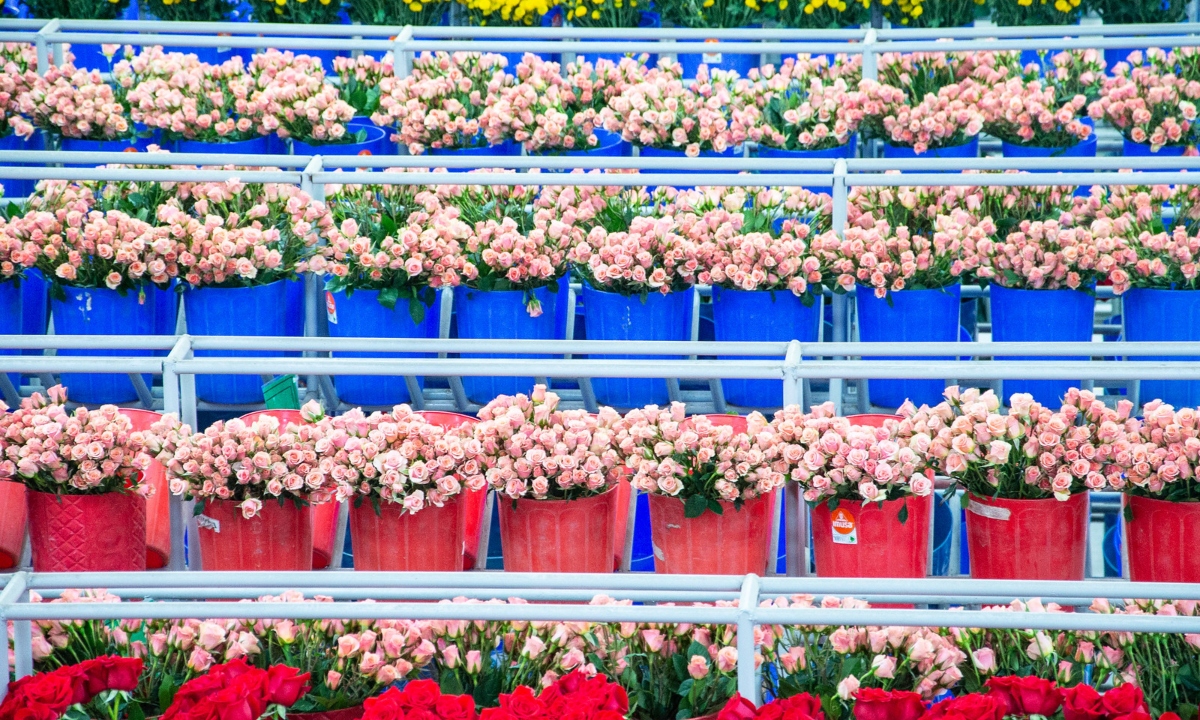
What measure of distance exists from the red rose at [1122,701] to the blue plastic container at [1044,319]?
70.1 inches

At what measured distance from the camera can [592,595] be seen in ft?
8.52

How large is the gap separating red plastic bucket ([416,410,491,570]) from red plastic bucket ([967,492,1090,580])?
45.5 inches

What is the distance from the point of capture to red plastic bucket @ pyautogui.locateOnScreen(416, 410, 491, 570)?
3469 millimetres

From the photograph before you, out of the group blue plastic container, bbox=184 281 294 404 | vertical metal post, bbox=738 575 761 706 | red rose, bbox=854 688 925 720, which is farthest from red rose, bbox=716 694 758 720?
blue plastic container, bbox=184 281 294 404

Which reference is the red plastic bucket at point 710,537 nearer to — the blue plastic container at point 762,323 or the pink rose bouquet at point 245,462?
the pink rose bouquet at point 245,462

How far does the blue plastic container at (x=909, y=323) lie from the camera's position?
416 cm

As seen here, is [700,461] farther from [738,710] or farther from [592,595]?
[738,710]

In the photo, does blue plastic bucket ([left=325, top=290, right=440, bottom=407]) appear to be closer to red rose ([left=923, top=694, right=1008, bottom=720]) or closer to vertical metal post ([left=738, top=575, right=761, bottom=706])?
vertical metal post ([left=738, top=575, right=761, bottom=706])

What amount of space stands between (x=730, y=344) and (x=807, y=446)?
14.7 inches

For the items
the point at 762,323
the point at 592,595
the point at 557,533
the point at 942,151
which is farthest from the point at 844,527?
the point at 942,151

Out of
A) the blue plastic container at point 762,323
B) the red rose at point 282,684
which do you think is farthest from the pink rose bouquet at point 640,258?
the red rose at point 282,684

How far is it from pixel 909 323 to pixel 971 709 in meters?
1.93

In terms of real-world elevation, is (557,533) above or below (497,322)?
below

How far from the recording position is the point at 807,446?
315 cm
